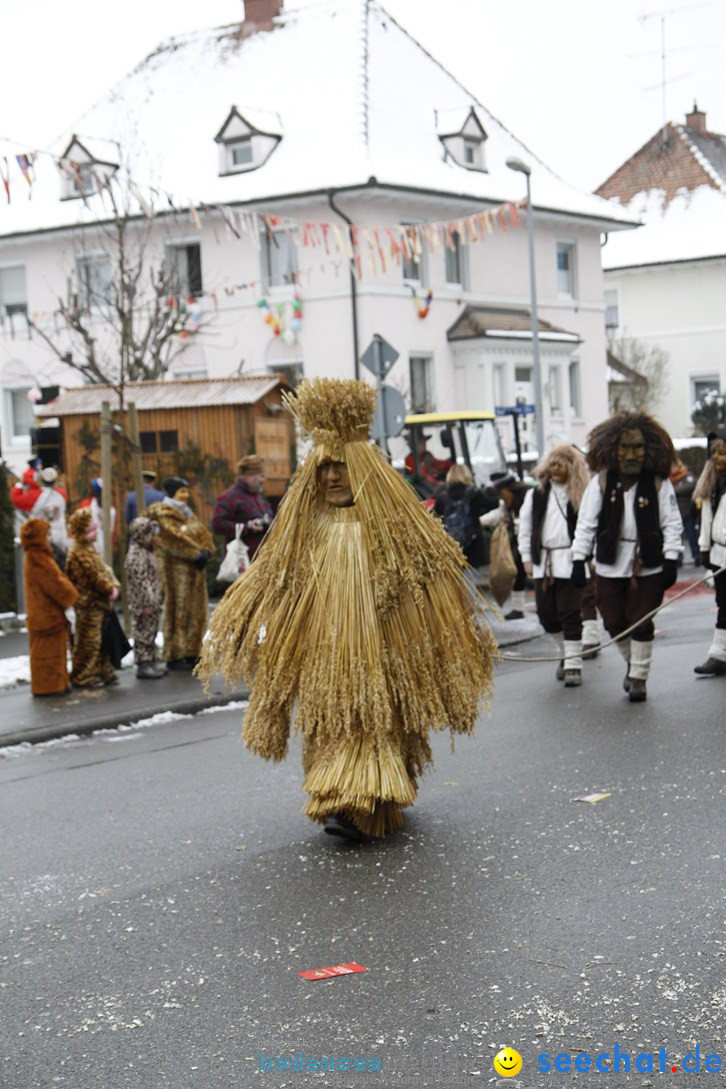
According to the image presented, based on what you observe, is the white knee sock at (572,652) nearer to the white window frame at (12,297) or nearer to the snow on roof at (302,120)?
the snow on roof at (302,120)

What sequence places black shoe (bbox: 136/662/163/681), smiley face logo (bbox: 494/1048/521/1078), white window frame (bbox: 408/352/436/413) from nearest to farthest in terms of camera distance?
smiley face logo (bbox: 494/1048/521/1078)
black shoe (bbox: 136/662/163/681)
white window frame (bbox: 408/352/436/413)

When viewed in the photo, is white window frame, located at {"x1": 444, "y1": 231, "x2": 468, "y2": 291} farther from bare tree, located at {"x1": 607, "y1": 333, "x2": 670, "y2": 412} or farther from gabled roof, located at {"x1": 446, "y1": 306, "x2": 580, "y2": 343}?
bare tree, located at {"x1": 607, "y1": 333, "x2": 670, "y2": 412}

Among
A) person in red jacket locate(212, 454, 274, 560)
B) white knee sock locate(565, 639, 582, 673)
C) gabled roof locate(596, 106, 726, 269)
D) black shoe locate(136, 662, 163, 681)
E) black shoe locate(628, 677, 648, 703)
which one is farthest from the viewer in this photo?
gabled roof locate(596, 106, 726, 269)

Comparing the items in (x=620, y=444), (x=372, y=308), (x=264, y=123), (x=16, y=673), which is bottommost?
(x=16, y=673)

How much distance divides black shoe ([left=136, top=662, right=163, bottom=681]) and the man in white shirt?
13.4 feet

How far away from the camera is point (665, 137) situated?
52438 millimetres

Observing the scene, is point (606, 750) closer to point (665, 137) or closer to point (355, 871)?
point (355, 871)

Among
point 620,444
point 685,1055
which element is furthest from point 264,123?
point 685,1055

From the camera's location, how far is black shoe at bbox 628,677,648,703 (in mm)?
10008

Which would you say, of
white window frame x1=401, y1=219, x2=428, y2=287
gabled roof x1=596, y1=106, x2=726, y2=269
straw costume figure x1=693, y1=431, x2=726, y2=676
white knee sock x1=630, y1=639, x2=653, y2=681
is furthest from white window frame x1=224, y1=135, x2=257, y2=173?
white knee sock x1=630, y1=639, x2=653, y2=681

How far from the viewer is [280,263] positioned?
34.2 m

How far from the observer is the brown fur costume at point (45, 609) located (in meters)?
11.4

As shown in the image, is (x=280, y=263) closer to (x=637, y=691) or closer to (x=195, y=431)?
(x=195, y=431)

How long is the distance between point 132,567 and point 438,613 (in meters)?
6.42
